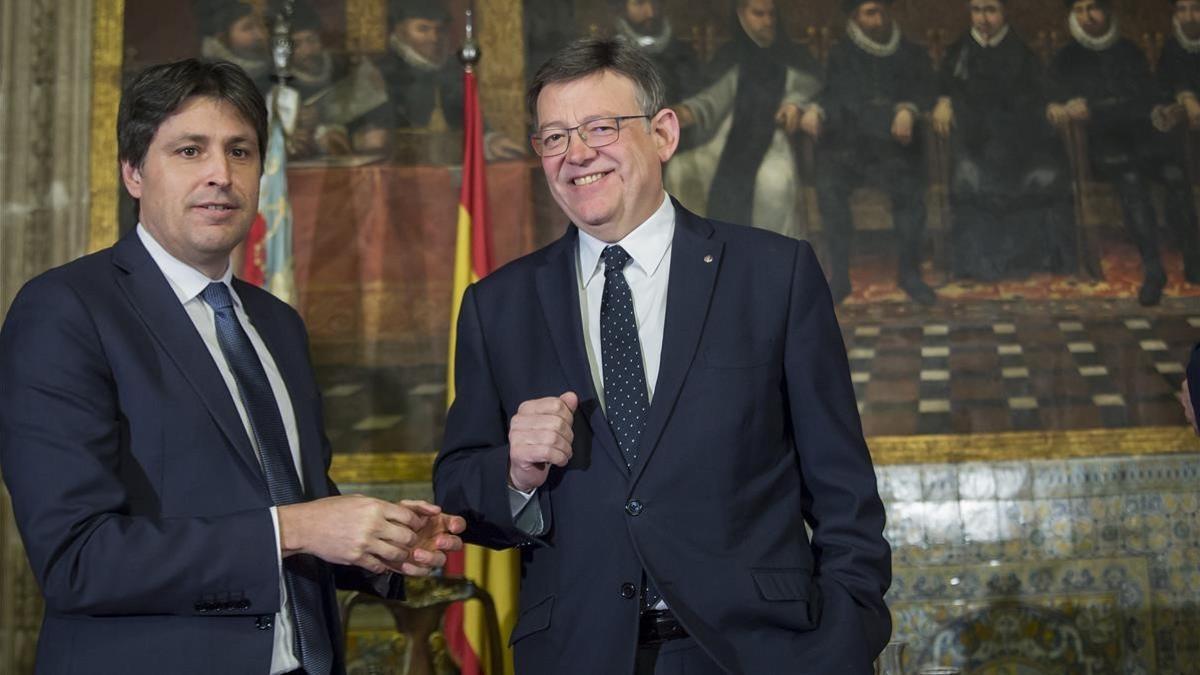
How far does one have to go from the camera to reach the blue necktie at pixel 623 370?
233 cm

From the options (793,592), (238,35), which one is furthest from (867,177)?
(793,592)

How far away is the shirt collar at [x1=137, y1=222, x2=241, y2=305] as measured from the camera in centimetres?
251

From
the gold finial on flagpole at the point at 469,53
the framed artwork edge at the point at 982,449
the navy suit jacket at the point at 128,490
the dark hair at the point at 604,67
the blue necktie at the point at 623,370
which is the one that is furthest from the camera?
the framed artwork edge at the point at 982,449

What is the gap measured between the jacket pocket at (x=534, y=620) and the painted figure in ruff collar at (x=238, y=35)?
3.90 meters

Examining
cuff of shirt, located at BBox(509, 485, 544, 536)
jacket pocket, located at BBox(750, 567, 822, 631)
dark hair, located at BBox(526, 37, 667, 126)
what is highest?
dark hair, located at BBox(526, 37, 667, 126)

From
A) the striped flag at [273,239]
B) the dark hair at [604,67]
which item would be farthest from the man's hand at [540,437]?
the striped flag at [273,239]

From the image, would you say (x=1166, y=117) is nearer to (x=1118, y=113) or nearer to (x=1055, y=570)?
(x=1118, y=113)

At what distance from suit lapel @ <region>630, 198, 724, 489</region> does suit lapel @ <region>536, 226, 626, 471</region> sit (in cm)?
9

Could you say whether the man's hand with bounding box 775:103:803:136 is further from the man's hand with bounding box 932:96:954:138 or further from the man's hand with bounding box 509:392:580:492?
the man's hand with bounding box 509:392:580:492

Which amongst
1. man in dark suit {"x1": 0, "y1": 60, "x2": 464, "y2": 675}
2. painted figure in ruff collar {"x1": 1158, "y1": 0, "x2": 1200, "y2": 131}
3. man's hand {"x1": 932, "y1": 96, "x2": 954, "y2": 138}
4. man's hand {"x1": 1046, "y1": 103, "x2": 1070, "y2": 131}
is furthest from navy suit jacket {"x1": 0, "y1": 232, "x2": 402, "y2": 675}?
painted figure in ruff collar {"x1": 1158, "y1": 0, "x2": 1200, "y2": 131}

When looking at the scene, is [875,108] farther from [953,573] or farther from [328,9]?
[328,9]

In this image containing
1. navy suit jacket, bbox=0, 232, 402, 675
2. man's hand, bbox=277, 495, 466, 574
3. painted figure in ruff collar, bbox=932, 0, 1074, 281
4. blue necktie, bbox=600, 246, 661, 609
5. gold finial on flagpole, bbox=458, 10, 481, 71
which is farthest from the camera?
painted figure in ruff collar, bbox=932, 0, 1074, 281

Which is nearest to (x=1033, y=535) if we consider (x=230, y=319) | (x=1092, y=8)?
(x=1092, y=8)

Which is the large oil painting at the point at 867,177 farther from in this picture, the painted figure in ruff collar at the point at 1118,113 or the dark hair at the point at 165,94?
the dark hair at the point at 165,94
